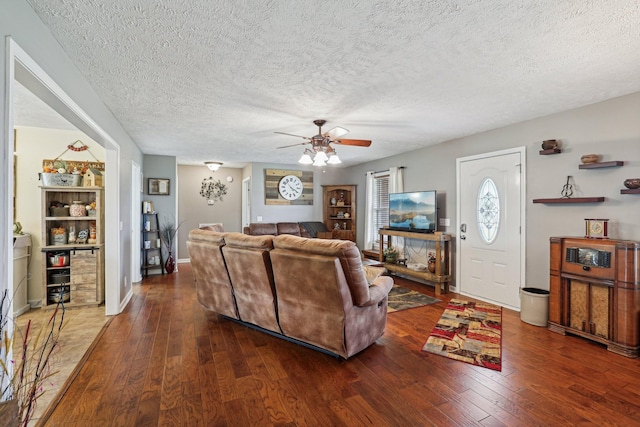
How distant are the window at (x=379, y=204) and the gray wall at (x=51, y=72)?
4819 mm

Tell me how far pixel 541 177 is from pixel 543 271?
1178mm

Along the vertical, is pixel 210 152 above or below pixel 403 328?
above

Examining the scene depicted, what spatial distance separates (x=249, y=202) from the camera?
292 inches

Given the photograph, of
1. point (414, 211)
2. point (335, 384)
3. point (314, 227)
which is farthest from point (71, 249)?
point (414, 211)

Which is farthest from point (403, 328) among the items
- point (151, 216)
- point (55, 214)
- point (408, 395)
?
point (151, 216)

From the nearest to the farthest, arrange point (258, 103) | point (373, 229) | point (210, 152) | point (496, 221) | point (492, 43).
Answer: point (492, 43) < point (258, 103) < point (496, 221) < point (210, 152) < point (373, 229)

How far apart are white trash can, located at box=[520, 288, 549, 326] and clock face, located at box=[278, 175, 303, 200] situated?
16.8ft

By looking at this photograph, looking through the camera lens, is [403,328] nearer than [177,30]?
No

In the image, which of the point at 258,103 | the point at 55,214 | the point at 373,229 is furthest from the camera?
the point at 373,229

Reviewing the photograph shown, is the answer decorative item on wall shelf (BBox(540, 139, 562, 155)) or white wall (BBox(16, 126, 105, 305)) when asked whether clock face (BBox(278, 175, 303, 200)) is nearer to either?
white wall (BBox(16, 126, 105, 305))

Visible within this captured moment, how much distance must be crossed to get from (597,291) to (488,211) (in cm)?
167

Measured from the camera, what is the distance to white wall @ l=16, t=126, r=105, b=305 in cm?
403

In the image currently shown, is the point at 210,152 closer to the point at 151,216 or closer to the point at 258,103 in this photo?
the point at 151,216

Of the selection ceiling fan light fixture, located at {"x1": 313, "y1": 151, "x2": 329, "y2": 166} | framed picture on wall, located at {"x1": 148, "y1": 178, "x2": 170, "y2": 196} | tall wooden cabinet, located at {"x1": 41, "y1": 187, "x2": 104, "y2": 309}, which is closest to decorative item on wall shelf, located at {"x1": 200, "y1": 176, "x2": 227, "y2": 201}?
framed picture on wall, located at {"x1": 148, "y1": 178, "x2": 170, "y2": 196}
